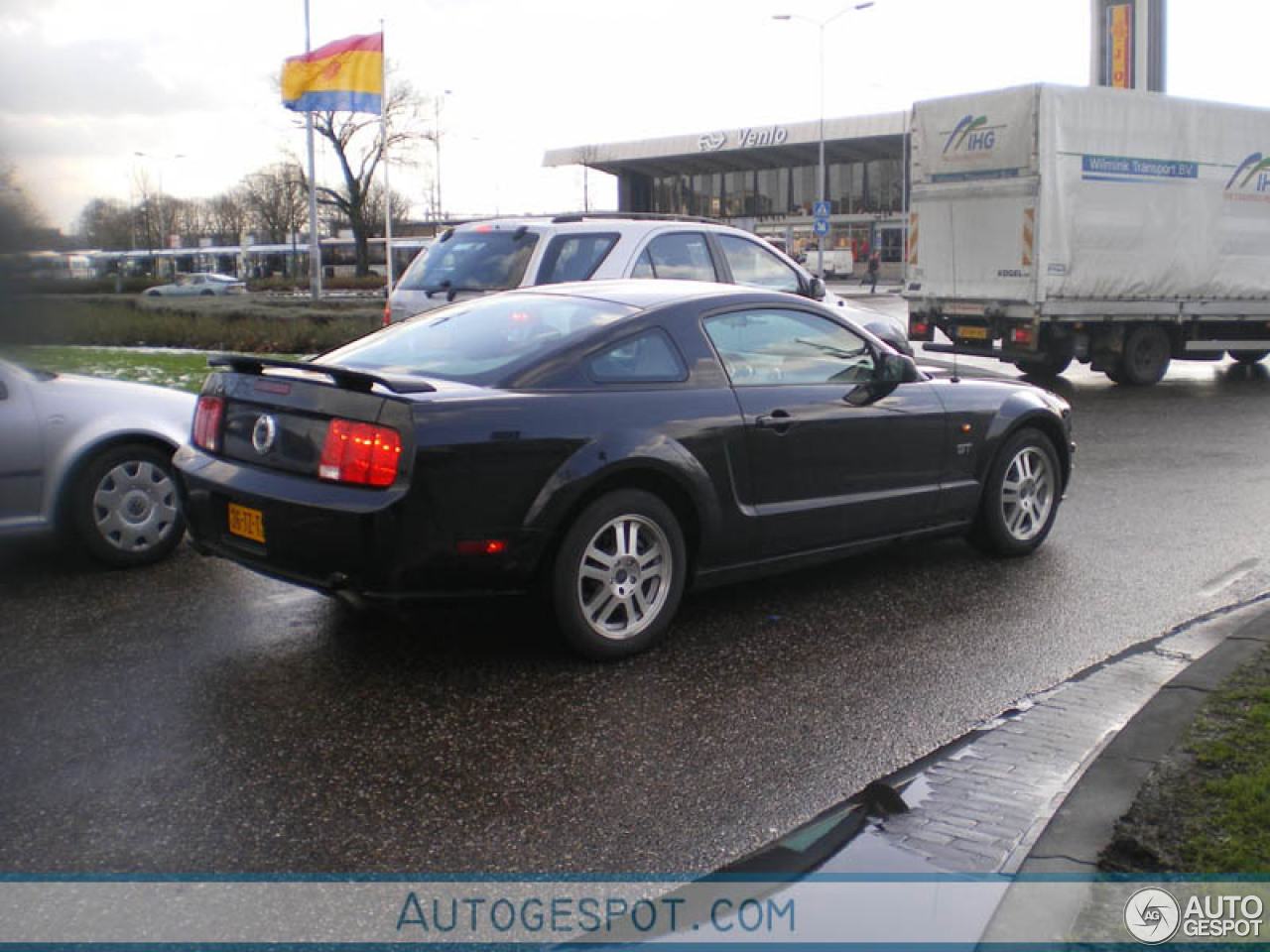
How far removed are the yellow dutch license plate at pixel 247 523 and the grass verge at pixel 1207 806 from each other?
3.13m

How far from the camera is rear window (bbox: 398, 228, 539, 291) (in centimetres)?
972

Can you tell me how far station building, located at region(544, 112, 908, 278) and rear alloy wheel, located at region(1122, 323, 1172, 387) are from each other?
52.3 meters

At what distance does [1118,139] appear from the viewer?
15.2 metres

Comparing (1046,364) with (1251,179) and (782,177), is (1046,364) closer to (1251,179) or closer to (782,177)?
(1251,179)

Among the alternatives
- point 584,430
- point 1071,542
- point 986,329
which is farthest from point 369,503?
point 986,329

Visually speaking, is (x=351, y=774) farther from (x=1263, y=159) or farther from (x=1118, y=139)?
(x=1263, y=159)

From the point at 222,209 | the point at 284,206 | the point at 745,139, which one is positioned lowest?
the point at 222,209

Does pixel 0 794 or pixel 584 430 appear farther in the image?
pixel 584 430

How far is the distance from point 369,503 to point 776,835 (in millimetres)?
1864

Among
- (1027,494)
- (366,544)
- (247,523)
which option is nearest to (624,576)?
(366,544)

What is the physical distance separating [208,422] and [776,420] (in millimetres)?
2457

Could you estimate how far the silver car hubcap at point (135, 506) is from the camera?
6066 millimetres

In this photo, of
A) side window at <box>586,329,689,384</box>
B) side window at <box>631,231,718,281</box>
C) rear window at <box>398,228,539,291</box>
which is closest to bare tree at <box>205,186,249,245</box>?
side window at <box>586,329,689,384</box>

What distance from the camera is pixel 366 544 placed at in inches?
170
